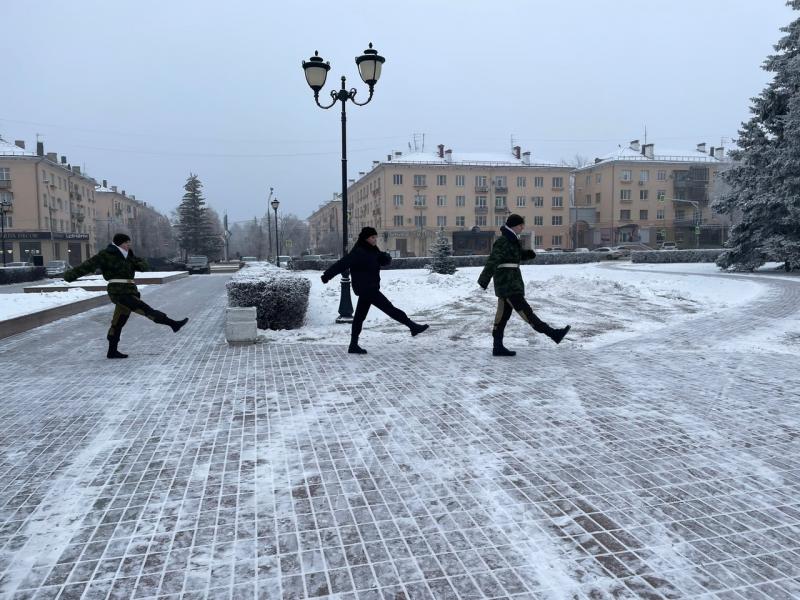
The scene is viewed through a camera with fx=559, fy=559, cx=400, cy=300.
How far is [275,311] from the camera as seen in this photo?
9.93m

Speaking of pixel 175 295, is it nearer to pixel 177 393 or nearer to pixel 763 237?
pixel 177 393

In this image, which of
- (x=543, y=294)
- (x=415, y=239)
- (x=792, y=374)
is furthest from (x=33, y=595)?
(x=415, y=239)

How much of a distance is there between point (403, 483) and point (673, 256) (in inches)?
1525

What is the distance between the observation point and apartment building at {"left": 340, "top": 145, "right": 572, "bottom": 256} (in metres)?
65.8

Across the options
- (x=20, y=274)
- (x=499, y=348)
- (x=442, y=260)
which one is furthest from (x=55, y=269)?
(x=499, y=348)

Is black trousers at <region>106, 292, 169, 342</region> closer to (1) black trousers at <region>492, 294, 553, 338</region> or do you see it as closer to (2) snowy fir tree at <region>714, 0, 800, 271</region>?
(1) black trousers at <region>492, 294, 553, 338</region>

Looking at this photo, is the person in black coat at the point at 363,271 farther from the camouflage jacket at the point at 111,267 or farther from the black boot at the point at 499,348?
the camouflage jacket at the point at 111,267

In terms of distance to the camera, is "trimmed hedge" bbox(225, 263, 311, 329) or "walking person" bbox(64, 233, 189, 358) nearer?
"walking person" bbox(64, 233, 189, 358)

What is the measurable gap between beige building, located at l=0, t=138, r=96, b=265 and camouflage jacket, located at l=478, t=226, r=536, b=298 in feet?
194

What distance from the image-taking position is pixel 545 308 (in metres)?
13.4

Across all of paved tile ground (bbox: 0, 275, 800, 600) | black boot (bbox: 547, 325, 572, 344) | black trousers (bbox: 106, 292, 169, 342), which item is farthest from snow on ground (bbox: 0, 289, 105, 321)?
black boot (bbox: 547, 325, 572, 344)

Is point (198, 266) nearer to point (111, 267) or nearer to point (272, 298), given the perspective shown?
point (272, 298)

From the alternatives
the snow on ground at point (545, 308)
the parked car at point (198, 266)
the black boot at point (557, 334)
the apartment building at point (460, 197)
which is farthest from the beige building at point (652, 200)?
the black boot at point (557, 334)

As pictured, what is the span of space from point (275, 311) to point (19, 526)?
6.96 m
